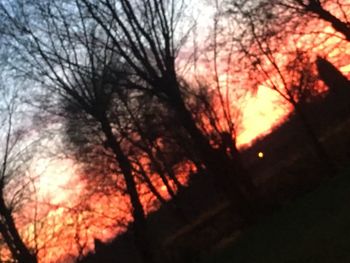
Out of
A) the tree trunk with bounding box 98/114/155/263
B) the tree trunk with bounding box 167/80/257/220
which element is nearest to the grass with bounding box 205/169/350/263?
the tree trunk with bounding box 167/80/257/220

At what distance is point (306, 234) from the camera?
12773mm

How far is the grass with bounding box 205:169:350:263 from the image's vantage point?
995 cm

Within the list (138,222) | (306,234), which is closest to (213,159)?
(138,222)

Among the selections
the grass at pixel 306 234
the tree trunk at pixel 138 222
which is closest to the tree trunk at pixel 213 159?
the grass at pixel 306 234

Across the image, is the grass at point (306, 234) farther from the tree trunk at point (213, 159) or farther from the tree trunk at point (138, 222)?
the tree trunk at point (138, 222)

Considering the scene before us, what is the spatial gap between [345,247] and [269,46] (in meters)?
25.7

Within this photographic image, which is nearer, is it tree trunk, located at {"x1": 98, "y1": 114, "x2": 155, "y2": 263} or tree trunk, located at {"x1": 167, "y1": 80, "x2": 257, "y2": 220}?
tree trunk, located at {"x1": 167, "y1": 80, "x2": 257, "y2": 220}

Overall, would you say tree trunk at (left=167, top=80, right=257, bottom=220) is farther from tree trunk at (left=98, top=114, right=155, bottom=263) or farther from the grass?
tree trunk at (left=98, top=114, right=155, bottom=263)

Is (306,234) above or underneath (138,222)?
underneath

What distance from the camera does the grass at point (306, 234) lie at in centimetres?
995

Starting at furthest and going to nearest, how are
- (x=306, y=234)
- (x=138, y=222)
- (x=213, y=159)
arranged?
(x=138, y=222), (x=213, y=159), (x=306, y=234)

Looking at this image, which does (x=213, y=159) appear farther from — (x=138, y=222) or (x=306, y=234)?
(x=306, y=234)

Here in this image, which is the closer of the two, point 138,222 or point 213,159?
point 213,159

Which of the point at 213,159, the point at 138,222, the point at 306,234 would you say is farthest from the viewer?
the point at 138,222
